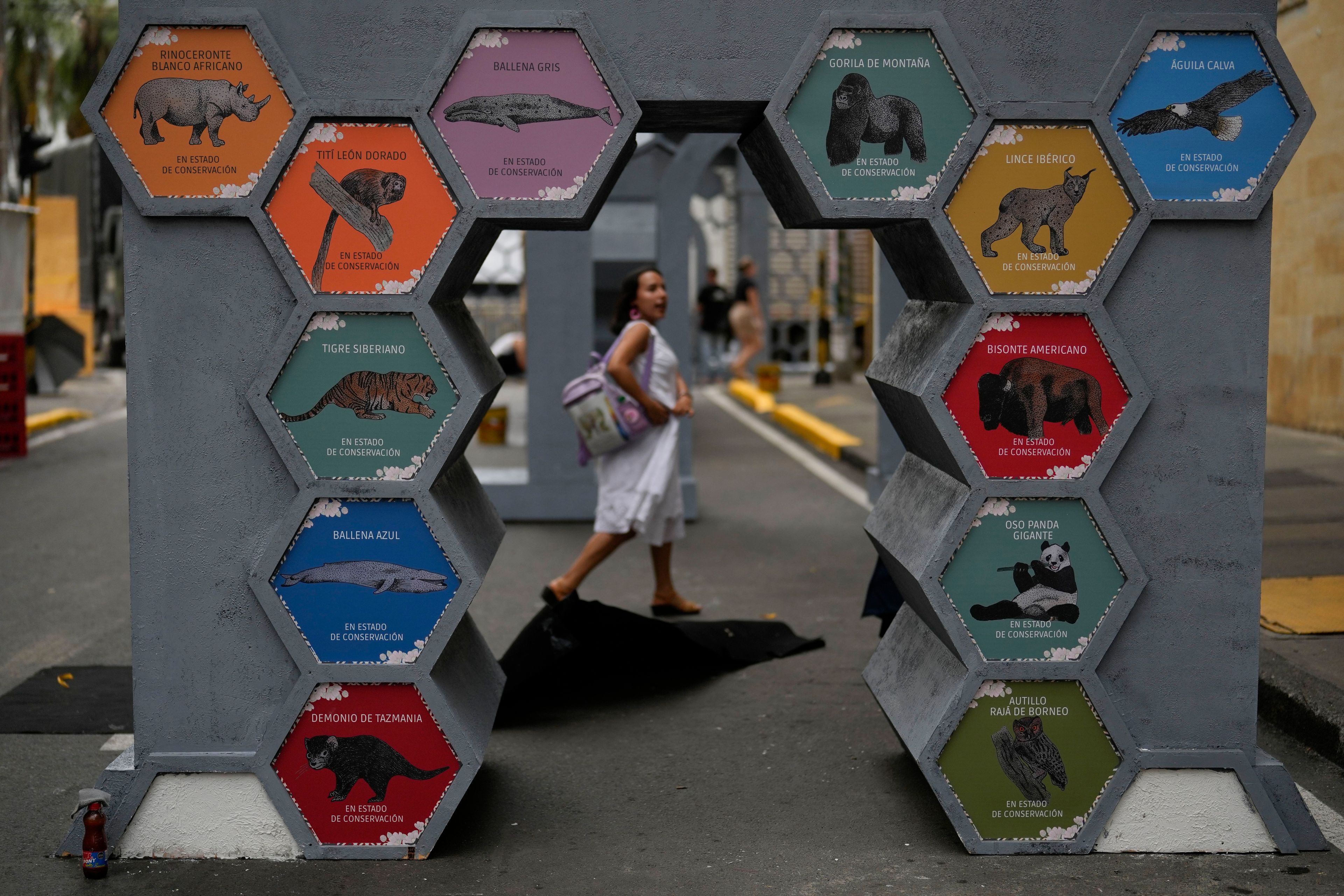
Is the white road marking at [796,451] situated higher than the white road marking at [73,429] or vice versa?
the white road marking at [796,451]

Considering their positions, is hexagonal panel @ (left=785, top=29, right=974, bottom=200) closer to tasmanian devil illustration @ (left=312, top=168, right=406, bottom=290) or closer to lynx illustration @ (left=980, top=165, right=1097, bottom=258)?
lynx illustration @ (left=980, top=165, right=1097, bottom=258)

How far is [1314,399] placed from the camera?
545 inches

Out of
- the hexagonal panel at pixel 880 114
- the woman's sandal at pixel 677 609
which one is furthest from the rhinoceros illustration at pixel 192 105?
the woman's sandal at pixel 677 609

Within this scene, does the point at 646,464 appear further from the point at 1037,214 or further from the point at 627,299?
the point at 1037,214

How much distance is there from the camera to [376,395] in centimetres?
420

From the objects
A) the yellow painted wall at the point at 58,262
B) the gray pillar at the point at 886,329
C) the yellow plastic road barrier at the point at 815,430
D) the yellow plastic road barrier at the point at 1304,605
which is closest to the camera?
the yellow plastic road barrier at the point at 1304,605

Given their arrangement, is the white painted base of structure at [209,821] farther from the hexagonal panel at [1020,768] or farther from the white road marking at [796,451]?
the white road marking at [796,451]

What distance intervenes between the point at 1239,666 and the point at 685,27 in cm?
265

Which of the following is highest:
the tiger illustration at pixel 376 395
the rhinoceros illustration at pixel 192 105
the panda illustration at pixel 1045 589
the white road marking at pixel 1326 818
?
the rhinoceros illustration at pixel 192 105

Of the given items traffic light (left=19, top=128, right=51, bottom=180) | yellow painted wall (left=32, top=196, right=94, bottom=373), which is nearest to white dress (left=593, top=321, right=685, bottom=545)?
traffic light (left=19, top=128, right=51, bottom=180)

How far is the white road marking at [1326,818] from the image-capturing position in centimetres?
440

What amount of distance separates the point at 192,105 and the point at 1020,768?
3284 mm

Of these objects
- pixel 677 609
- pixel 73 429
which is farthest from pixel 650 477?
pixel 73 429

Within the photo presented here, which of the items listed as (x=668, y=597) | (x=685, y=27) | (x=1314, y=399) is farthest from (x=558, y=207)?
(x=1314, y=399)
